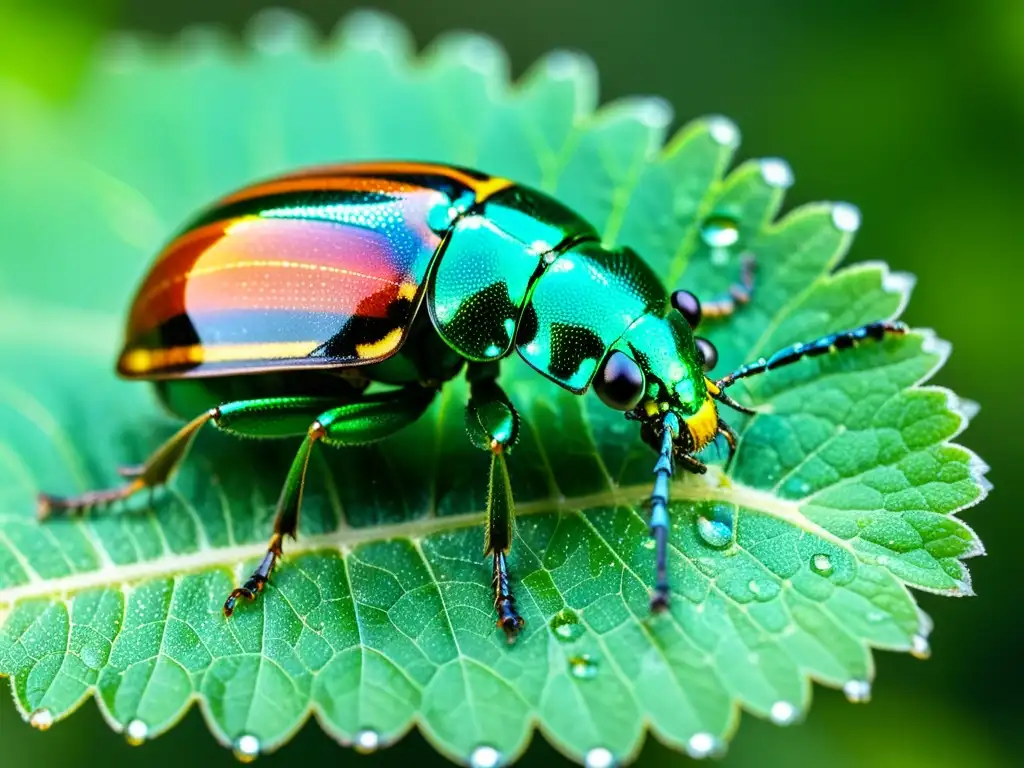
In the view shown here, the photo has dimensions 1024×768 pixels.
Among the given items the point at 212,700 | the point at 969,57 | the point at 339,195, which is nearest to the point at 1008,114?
the point at 969,57

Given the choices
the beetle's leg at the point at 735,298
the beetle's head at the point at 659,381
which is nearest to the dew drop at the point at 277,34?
the beetle's leg at the point at 735,298

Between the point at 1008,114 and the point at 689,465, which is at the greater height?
the point at 1008,114

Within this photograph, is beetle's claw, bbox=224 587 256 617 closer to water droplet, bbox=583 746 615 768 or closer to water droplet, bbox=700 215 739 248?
water droplet, bbox=583 746 615 768

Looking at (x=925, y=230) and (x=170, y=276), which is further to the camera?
(x=925, y=230)

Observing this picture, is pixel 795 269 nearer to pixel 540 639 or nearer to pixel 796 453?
pixel 796 453

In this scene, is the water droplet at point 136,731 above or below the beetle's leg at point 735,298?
below

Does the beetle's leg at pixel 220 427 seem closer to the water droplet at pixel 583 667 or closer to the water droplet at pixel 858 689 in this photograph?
the water droplet at pixel 583 667
